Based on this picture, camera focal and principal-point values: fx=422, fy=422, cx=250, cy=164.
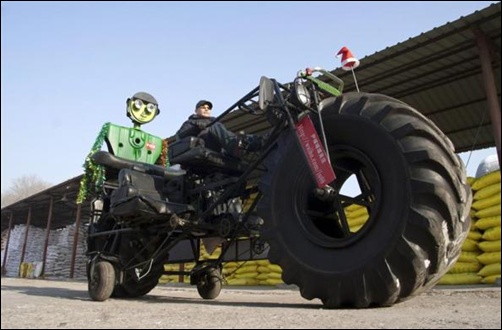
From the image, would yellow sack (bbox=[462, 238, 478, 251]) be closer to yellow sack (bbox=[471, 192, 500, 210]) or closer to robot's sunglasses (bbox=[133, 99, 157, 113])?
yellow sack (bbox=[471, 192, 500, 210])

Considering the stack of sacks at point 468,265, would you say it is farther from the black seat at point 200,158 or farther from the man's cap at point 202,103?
the man's cap at point 202,103

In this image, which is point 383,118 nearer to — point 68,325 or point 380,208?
point 380,208

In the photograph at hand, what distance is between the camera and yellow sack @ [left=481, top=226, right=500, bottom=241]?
629 centimetres

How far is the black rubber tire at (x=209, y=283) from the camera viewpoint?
197 inches

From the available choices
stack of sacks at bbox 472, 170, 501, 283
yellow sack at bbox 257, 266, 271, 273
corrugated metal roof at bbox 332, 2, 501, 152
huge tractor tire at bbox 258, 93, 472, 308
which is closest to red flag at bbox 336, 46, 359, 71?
huge tractor tire at bbox 258, 93, 472, 308

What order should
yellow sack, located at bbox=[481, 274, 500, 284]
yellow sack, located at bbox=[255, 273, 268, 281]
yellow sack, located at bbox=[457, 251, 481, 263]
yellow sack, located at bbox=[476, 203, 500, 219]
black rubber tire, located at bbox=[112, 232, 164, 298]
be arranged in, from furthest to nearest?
yellow sack, located at bbox=[255, 273, 268, 281], yellow sack, located at bbox=[457, 251, 481, 263], yellow sack, located at bbox=[476, 203, 500, 219], yellow sack, located at bbox=[481, 274, 500, 284], black rubber tire, located at bbox=[112, 232, 164, 298]

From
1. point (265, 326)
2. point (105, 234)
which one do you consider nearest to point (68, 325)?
point (265, 326)

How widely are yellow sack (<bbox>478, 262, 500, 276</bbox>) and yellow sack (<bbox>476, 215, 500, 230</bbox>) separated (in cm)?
60

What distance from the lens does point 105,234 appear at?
509 centimetres

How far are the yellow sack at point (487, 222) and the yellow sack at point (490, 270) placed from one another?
23.6 inches

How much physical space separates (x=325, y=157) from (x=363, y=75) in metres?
5.54

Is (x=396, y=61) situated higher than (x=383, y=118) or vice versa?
(x=396, y=61)

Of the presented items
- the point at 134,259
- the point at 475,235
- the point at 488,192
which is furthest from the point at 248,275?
the point at 134,259

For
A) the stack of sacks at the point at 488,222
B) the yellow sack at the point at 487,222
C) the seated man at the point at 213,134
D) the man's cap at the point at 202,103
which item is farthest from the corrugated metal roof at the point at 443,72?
the seated man at the point at 213,134
